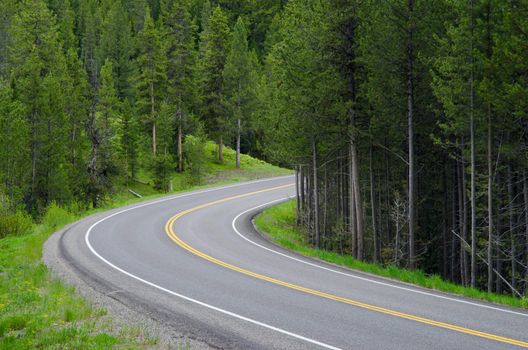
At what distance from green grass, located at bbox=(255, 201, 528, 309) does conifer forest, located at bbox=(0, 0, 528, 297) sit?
121 centimetres

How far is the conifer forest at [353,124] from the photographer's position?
17.2 metres

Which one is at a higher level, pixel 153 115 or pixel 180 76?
pixel 180 76

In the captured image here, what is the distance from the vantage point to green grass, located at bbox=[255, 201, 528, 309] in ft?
44.6

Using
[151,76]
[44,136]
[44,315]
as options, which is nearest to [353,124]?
[44,315]

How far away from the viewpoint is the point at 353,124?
21.1 metres

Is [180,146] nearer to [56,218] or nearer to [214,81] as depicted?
[214,81]

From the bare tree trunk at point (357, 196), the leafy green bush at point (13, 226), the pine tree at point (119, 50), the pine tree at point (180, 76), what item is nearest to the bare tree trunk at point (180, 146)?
the pine tree at point (180, 76)

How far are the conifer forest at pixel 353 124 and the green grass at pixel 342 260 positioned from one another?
1212mm

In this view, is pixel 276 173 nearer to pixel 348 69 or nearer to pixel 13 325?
pixel 348 69

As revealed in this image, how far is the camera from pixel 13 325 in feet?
33.0

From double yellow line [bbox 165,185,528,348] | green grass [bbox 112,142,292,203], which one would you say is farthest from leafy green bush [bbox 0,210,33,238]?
green grass [bbox 112,142,292,203]

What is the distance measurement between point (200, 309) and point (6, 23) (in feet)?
235

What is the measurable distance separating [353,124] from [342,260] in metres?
6.07

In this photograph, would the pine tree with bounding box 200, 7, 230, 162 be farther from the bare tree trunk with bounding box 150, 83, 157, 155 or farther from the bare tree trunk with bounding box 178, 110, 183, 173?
the bare tree trunk with bounding box 150, 83, 157, 155
